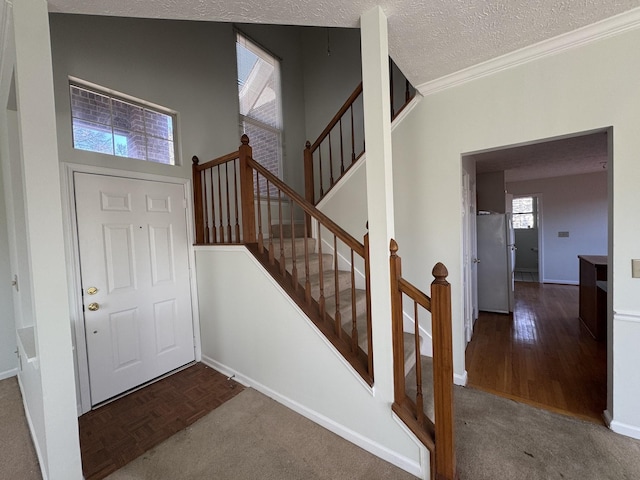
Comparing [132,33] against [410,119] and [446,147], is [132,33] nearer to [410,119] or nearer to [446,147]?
[410,119]

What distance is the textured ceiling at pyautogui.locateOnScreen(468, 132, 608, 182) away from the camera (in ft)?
11.6

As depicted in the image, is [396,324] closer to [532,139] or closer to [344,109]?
[532,139]

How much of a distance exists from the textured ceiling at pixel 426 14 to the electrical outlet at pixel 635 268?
1474mm

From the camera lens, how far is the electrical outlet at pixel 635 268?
169cm

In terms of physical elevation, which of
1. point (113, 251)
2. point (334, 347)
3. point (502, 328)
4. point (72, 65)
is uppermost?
point (72, 65)

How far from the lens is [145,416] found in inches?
85.0

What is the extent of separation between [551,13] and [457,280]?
1852mm

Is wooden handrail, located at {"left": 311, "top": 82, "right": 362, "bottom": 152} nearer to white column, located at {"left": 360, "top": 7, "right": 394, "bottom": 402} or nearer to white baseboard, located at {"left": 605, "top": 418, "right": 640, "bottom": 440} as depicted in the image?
white column, located at {"left": 360, "top": 7, "right": 394, "bottom": 402}

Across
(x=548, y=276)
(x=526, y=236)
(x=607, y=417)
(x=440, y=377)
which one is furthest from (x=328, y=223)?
(x=526, y=236)

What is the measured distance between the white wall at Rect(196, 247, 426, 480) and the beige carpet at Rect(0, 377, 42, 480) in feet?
4.39

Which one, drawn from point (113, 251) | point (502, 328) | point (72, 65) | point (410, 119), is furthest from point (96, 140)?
point (502, 328)

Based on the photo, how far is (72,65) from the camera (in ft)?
7.23

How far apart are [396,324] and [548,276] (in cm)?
678

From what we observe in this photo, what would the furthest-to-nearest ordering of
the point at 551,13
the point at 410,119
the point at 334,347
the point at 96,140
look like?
the point at 410,119 → the point at 96,140 → the point at 334,347 → the point at 551,13
